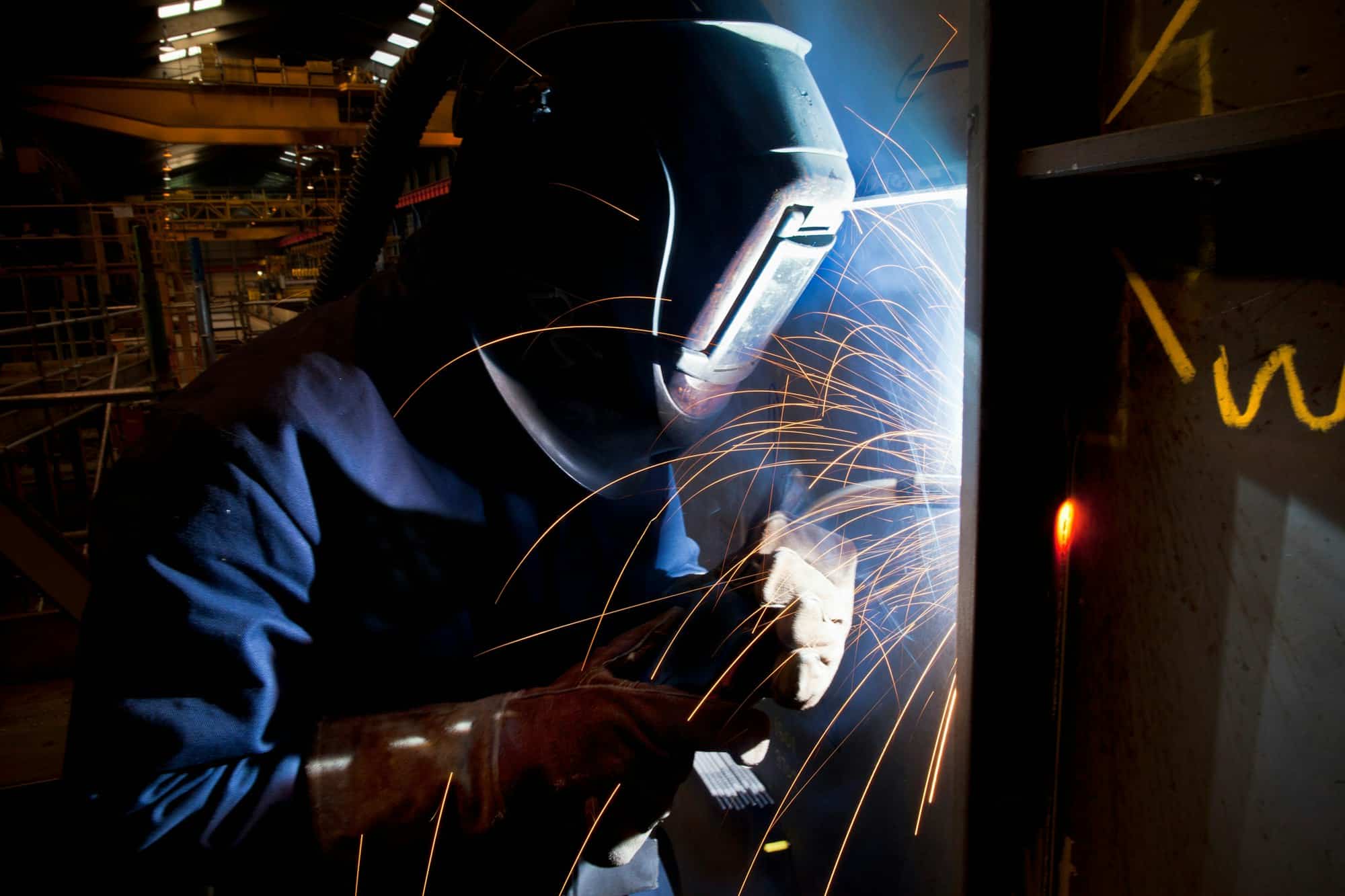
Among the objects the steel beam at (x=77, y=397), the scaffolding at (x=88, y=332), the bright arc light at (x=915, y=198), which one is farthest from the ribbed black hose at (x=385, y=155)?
the scaffolding at (x=88, y=332)

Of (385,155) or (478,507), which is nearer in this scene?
(478,507)

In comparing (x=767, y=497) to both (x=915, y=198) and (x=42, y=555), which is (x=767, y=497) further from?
(x=42, y=555)

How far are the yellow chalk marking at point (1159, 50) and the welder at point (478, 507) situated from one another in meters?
0.64

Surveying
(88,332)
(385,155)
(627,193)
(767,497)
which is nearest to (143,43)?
(88,332)

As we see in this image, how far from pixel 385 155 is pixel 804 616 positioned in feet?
4.85

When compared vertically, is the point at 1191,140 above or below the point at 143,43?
below

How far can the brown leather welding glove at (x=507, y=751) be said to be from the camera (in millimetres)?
1152

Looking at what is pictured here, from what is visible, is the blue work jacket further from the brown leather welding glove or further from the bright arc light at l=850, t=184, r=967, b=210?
the bright arc light at l=850, t=184, r=967, b=210

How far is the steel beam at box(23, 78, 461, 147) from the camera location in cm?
606

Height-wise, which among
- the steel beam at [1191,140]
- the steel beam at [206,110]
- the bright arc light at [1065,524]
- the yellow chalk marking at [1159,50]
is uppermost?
the steel beam at [206,110]

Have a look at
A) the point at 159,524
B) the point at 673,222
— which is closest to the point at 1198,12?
the point at 673,222

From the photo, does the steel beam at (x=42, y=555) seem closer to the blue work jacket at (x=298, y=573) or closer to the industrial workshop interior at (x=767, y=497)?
the industrial workshop interior at (x=767, y=497)

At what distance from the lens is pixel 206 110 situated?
6.24 metres

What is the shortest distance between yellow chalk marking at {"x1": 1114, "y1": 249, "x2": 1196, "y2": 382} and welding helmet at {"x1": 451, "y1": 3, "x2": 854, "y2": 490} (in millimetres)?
675
